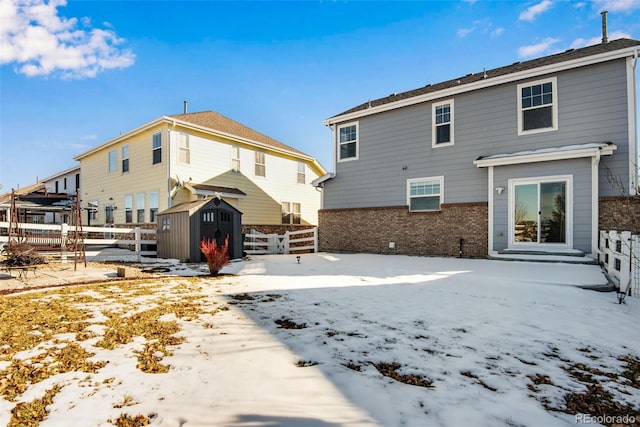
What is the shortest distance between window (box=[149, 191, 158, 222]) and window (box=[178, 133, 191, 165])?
221 cm

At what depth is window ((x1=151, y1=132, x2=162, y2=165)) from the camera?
1555 cm

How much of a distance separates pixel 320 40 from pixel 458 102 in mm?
7077

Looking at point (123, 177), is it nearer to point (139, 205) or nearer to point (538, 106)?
point (139, 205)

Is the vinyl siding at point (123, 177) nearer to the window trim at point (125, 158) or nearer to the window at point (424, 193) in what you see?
the window trim at point (125, 158)

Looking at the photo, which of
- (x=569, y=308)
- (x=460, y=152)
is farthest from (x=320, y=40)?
(x=569, y=308)

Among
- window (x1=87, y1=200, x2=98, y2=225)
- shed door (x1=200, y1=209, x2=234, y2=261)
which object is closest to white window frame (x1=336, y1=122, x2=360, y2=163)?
shed door (x1=200, y1=209, x2=234, y2=261)

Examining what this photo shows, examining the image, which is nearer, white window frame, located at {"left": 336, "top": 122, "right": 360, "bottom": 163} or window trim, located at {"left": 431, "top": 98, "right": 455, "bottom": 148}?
window trim, located at {"left": 431, "top": 98, "right": 455, "bottom": 148}

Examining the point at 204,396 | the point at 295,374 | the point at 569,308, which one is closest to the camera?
the point at 204,396

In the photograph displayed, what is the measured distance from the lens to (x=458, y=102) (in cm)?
1245

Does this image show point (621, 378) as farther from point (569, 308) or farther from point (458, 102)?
point (458, 102)

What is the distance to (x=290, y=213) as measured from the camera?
21156 millimetres

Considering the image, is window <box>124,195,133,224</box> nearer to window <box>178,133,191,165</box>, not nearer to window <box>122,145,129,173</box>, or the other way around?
window <box>122,145,129,173</box>

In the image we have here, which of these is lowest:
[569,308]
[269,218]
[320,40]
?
[569,308]

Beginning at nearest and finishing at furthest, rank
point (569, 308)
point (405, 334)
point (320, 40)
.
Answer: point (405, 334), point (569, 308), point (320, 40)
